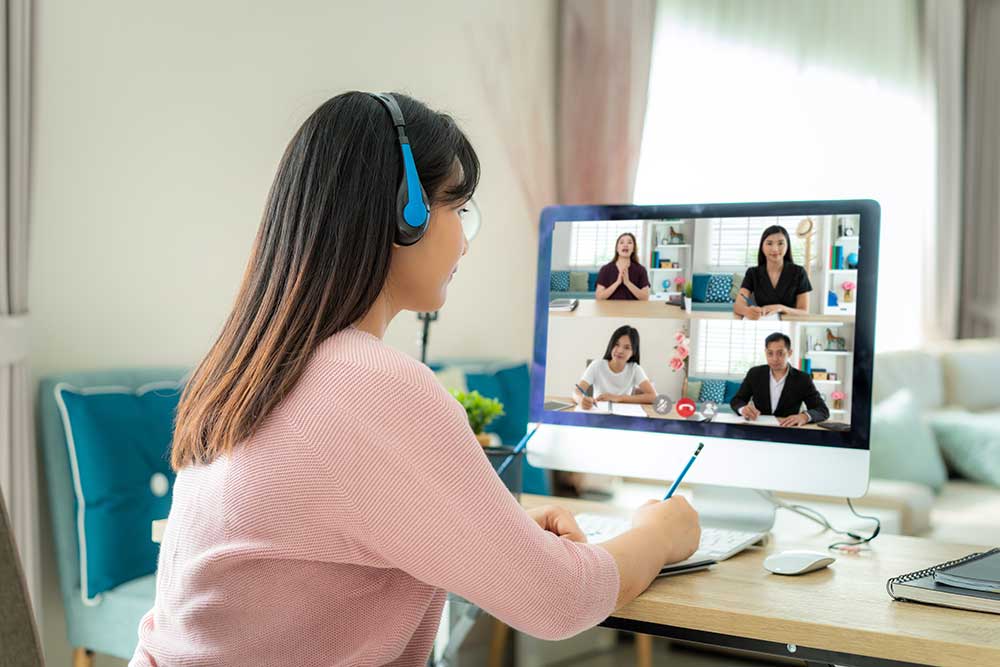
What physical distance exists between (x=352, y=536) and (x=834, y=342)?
76 cm

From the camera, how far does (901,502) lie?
2.75 m

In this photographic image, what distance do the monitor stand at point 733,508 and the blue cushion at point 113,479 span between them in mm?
966

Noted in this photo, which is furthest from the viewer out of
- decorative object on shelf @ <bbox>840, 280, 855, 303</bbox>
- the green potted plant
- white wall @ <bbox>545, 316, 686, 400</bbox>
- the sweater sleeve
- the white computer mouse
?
the green potted plant

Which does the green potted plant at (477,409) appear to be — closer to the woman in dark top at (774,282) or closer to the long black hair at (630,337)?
the long black hair at (630,337)

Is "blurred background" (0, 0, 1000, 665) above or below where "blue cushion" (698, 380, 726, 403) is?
above

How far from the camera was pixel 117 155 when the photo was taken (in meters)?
2.15

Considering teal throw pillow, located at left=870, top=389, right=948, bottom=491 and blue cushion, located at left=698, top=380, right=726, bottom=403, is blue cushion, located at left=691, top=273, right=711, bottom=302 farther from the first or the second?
teal throw pillow, located at left=870, top=389, right=948, bottom=491

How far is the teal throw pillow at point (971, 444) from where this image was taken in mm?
3559

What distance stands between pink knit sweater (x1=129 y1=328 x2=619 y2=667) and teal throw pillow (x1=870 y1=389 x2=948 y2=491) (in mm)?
2457

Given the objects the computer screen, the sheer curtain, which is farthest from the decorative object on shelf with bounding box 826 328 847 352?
the sheer curtain

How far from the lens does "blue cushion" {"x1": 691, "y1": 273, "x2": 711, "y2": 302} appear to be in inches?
56.3

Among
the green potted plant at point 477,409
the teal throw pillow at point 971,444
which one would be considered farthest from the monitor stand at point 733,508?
the teal throw pillow at point 971,444

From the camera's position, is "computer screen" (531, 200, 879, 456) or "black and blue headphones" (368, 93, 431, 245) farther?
"computer screen" (531, 200, 879, 456)

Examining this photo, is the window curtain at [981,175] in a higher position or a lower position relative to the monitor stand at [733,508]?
higher
